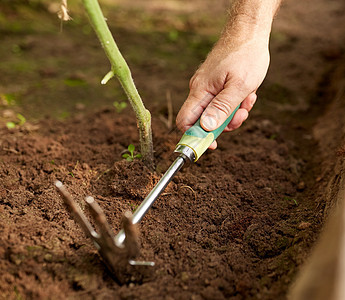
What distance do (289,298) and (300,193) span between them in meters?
0.87

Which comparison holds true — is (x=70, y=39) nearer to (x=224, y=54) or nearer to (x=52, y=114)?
(x=52, y=114)

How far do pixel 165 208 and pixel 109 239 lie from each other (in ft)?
1.63

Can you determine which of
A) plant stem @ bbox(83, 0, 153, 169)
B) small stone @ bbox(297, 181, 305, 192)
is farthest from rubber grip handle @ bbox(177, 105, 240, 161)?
small stone @ bbox(297, 181, 305, 192)

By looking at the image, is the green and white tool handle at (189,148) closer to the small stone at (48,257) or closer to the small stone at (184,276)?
the small stone at (184,276)

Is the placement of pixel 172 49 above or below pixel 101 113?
above

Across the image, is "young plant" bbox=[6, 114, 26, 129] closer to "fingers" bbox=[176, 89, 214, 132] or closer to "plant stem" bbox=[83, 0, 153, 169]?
"plant stem" bbox=[83, 0, 153, 169]

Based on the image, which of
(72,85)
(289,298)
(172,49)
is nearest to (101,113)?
(72,85)

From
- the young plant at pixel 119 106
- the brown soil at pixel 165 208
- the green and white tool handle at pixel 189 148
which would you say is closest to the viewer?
the brown soil at pixel 165 208

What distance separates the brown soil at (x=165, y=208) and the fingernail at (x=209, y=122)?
34 centimetres

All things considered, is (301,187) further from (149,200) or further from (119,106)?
(119,106)

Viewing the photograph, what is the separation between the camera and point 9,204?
164 cm

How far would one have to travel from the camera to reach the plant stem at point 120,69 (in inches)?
55.8

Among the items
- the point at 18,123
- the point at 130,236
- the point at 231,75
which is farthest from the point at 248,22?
the point at 18,123

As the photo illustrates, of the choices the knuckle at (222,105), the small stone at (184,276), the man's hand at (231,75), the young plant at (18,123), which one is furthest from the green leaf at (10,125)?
the small stone at (184,276)
